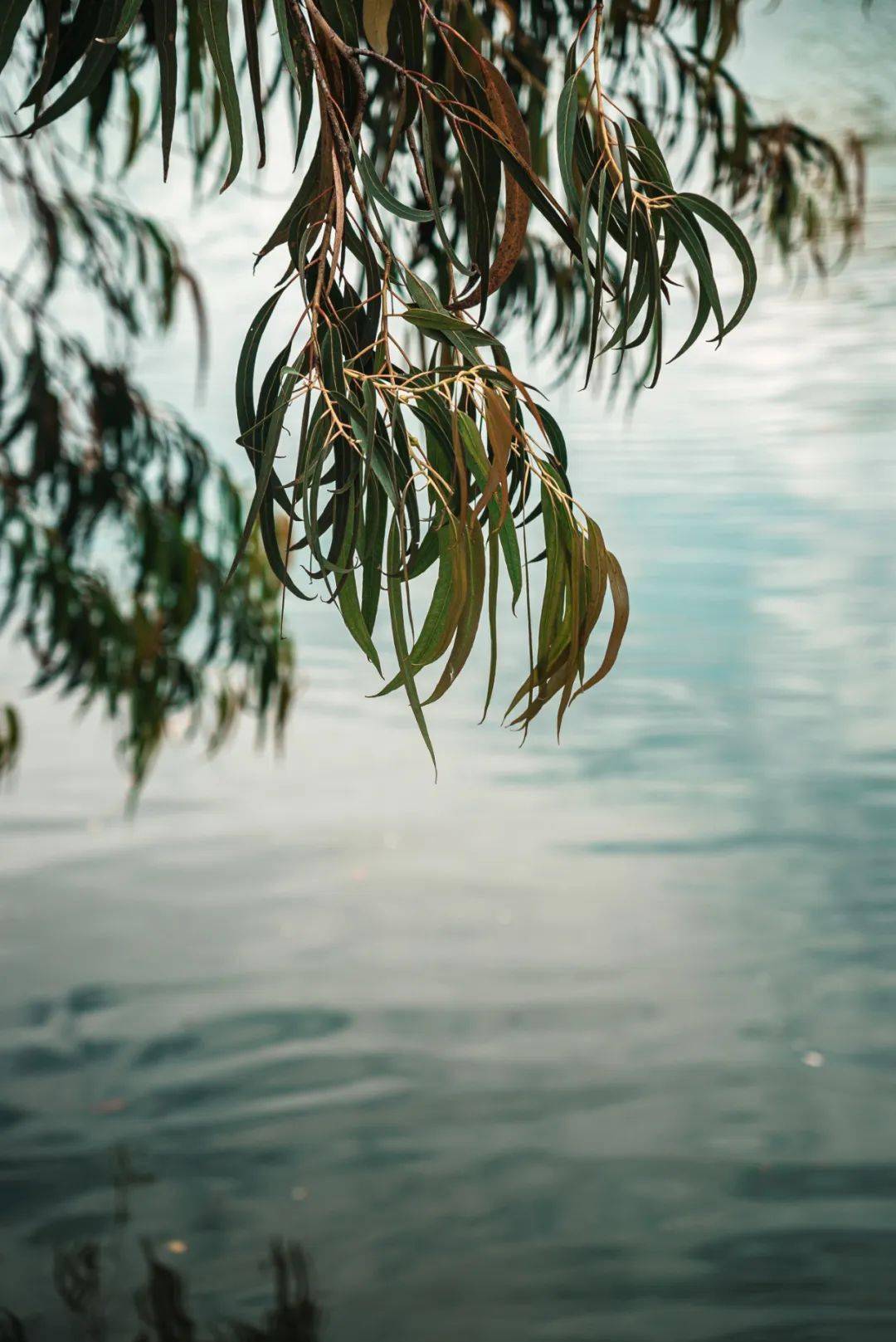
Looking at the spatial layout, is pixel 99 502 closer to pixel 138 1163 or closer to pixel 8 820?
pixel 138 1163

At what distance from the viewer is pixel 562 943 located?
148 inches

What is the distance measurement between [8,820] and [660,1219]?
7.90 ft

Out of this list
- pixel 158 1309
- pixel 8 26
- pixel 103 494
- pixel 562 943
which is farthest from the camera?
pixel 562 943

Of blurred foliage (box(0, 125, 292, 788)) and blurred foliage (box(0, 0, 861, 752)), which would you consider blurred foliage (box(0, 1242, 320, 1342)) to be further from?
A: blurred foliage (box(0, 0, 861, 752))

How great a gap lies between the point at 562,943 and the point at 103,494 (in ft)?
7.29

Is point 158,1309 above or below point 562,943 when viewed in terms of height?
below

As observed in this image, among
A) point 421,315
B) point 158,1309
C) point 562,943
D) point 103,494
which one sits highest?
point 421,315

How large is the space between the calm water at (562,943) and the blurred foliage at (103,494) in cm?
109

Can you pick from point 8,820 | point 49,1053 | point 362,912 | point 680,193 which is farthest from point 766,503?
point 680,193

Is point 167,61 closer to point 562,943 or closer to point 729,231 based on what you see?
point 729,231

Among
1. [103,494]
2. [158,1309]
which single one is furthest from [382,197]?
[158,1309]

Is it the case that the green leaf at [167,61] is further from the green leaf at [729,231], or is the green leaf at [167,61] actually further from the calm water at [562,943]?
the calm water at [562,943]

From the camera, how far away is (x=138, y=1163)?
286cm

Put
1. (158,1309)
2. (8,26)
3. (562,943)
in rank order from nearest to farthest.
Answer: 1. (8,26)
2. (158,1309)
3. (562,943)
